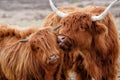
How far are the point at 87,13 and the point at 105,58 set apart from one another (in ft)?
2.84

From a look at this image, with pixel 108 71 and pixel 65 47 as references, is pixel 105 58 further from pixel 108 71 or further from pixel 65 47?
pixel 65 47

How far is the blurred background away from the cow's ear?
45.2 ft

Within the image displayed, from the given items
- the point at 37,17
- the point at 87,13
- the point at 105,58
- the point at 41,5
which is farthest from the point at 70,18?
the point at 41,5

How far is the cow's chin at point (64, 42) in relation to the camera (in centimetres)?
891

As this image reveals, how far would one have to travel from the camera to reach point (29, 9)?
31859mm

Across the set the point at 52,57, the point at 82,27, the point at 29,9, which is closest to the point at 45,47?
the point at 52,57

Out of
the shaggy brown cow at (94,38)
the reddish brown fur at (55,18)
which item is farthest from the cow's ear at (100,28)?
the reddish brown fur at (55,18)

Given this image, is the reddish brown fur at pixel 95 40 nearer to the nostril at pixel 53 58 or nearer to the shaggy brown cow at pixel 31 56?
the shaggy brown cow at pixel 31 56

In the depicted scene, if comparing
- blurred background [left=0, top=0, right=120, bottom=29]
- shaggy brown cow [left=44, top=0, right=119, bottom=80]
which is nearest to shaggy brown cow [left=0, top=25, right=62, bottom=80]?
shaggy brown cow [left=44, top=0, right=119, bottom=80]

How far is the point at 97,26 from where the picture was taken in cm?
938

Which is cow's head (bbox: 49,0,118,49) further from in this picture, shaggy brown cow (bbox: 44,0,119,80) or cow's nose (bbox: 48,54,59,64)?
cow's nose (bbox: 48,54,59,64)

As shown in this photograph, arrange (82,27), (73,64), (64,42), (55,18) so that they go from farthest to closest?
(55,18) < (73,64) < (82,27) < (64,42)

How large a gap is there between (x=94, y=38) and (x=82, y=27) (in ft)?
1.14

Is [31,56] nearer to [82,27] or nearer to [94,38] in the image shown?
[82,27]
